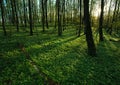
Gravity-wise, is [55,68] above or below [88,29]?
below

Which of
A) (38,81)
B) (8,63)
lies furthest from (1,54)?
(38,81)

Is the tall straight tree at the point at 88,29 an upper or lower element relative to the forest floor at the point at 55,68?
upper

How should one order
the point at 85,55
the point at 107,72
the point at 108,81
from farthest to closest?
the point at 85,55 → the point at 107,72 → the point at 108,81

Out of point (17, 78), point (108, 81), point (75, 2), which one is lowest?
point (108, 81)

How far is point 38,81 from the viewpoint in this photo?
37.9 feet

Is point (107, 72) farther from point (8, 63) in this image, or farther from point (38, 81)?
point (8, 63)

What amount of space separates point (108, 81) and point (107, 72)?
2027 millimetres

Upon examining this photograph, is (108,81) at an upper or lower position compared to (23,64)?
lower

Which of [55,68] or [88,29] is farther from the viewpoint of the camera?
[88,29]

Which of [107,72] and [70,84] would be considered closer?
[70,84]

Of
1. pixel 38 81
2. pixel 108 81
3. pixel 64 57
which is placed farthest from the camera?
pixel 64 57

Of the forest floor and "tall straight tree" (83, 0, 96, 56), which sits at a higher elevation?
"tall straight tree" (83, 0, 96, 56)

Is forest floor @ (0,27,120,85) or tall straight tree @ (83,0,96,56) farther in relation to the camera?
tall straight tree @ (83,0,96,56)

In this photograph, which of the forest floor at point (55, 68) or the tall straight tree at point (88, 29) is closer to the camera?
the forest floor at point (55, 68)
